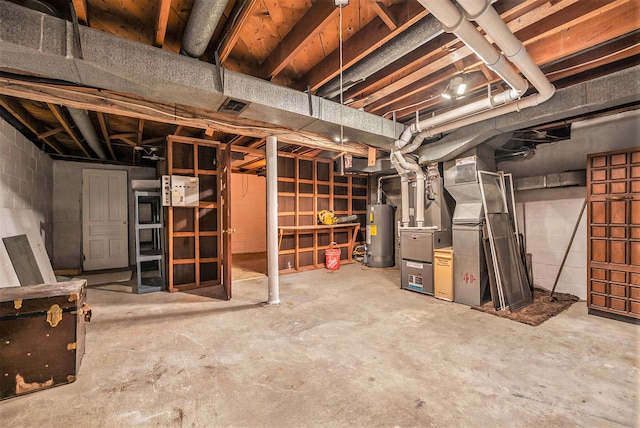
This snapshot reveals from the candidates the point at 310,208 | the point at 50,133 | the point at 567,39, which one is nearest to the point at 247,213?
the point at 310,208

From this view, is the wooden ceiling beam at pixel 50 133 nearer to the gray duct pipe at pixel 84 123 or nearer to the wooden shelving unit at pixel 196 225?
the gray duct pipe at pixel 84 123

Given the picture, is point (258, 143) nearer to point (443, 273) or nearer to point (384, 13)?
point (384, 13)

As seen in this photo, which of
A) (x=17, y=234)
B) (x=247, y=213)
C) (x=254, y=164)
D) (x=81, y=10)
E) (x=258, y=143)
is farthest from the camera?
(x=247, y=213)

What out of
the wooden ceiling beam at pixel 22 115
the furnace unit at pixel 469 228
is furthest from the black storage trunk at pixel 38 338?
the furnace unit at pixel 469 228

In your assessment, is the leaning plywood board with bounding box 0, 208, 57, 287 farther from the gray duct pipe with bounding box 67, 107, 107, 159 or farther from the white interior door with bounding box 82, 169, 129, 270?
the white interior door with bounding box 82, 169, 129, 270

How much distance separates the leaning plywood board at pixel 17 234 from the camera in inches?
107

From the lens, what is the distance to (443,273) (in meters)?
3.78

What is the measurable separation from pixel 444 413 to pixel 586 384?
1.13 m

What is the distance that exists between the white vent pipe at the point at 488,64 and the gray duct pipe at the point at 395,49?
0.99 feet

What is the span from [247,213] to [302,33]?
6.52 m

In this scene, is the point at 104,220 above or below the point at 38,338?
above

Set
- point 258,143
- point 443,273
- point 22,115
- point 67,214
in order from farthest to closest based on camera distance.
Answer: point 67,214 → point 258,143 → point 443,273 → point 22,115

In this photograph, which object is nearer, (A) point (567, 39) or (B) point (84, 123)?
(A) point (567, 39)

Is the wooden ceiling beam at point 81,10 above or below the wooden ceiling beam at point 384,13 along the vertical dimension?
below
